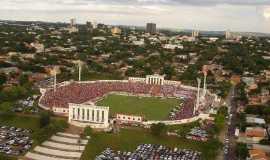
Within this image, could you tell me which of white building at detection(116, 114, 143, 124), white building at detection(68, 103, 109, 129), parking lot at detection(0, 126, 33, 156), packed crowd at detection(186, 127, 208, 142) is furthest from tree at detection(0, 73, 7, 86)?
packed crowd at detection(186, 127, 208, 142)

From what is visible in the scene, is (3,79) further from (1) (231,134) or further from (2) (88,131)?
(1) (231,134)

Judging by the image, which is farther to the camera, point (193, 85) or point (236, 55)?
point (236, 55)

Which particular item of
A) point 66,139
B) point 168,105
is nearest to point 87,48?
point 168,105

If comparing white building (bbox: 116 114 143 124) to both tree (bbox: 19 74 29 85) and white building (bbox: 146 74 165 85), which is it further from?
white building (bbox: 146 74 165 85)

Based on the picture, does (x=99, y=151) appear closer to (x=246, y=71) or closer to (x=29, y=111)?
(x=29, y=111)

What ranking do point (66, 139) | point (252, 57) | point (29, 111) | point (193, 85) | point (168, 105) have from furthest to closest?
point (252, 57) → point (193, 85) → point (168, 105) → point (29, 111) → point (66, 139)

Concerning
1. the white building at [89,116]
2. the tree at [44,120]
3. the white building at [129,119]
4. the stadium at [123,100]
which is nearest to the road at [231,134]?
the stadium at [123,100]

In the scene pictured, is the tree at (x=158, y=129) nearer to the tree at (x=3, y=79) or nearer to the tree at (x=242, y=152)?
the tree at (x=242, y=152)
